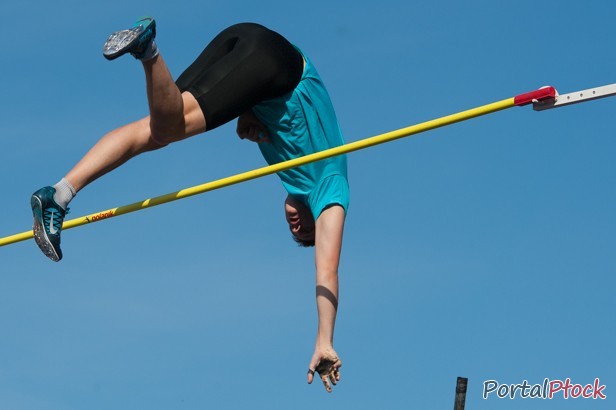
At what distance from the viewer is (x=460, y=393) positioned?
39.6ft

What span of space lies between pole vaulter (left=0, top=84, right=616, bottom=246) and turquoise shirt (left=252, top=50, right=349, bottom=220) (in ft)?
1.68

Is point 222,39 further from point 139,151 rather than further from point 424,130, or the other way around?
point 424,130

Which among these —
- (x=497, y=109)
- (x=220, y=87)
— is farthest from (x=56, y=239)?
(x=497, y=109)

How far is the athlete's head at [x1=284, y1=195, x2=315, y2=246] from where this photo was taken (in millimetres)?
9547

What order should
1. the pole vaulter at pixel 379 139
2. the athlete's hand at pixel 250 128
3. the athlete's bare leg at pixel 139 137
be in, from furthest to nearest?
the athlete's hand at pixel 250 128 → the athlete's bare leg at pixel 139 137 → the pole vaulter at pixel 379 139

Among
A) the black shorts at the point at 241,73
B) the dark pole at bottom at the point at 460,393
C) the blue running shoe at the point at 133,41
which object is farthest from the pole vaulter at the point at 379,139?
the dark pole at bottom at the point at 460,393

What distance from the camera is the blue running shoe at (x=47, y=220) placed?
8.59 m

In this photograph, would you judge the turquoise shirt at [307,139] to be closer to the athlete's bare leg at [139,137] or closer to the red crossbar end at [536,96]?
the athlete's bare leg at [139,137]

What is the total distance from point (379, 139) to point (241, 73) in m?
0.98

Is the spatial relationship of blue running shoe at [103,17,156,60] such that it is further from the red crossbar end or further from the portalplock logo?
the red crossbar end

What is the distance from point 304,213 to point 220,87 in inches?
51.3

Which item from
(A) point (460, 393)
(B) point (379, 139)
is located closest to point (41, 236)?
(B) point (379, 139)

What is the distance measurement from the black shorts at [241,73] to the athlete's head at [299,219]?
87cm

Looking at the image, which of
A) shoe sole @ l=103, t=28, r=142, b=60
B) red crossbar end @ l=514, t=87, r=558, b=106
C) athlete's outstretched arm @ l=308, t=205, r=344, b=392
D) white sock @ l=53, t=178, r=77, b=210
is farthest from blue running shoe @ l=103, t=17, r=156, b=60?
red crossbar end @ l=514, t=87, r=558, b=106
